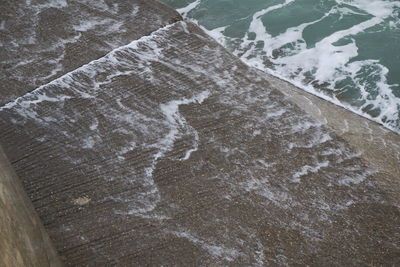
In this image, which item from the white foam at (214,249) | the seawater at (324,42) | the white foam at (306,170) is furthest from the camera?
the seawater at (324,42)

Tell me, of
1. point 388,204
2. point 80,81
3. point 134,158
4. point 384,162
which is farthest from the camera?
point 80,81

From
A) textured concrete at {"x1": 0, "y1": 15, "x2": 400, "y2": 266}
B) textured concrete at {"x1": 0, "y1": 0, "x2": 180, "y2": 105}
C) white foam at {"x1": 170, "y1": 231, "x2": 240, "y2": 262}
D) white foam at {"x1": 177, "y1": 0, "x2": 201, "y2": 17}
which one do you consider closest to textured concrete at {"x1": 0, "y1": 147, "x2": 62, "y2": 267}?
textured concrete at {"x1": 0, "y1": 15, "x2": 400, "y2": 266}

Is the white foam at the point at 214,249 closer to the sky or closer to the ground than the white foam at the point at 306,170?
closer to the ground

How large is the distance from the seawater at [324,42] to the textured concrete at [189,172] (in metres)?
1.61

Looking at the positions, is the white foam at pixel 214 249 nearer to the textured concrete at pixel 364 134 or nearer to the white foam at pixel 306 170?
the white foam at pixel 306 170

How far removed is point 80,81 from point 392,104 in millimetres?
3560

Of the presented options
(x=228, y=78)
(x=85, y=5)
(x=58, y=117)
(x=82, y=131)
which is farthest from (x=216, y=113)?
(x=85, y=5)

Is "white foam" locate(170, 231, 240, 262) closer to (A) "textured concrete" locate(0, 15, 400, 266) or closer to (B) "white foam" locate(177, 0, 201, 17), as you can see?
(A) "textured concrete" locate(0, 15, 400, 266)

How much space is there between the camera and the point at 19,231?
2.23 m

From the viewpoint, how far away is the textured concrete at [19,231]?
197 centimetres

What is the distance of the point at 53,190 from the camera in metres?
3.09

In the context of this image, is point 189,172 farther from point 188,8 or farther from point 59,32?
point 188,8

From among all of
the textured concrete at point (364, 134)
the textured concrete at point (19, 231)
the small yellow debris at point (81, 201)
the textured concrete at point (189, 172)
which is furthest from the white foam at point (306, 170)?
the textured concrete at point (19, 231)

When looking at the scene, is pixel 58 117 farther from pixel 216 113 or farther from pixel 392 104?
pixel 392 104
